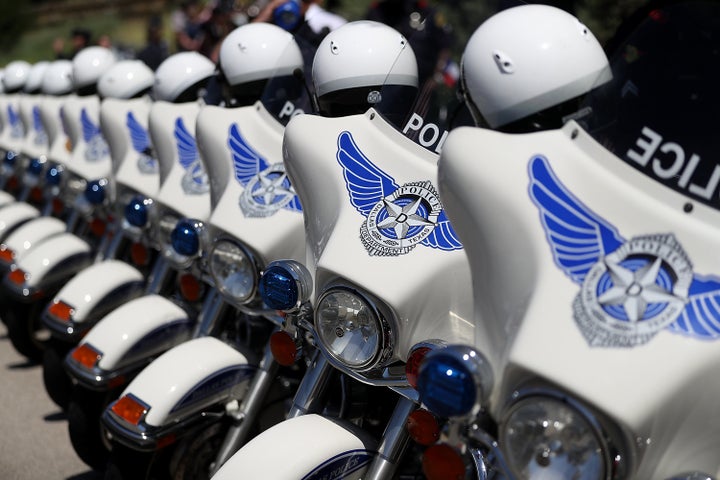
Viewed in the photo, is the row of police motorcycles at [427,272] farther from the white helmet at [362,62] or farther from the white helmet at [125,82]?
the white helmet at [125,82]

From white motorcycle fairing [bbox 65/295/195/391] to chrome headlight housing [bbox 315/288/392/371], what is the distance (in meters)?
1.34

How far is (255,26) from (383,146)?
4.71 ft

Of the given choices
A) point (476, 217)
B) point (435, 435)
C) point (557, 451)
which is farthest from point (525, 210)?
point (435, 435)

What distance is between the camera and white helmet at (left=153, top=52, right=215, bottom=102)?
4.73 metres

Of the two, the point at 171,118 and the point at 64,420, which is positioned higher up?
the point at 171,118

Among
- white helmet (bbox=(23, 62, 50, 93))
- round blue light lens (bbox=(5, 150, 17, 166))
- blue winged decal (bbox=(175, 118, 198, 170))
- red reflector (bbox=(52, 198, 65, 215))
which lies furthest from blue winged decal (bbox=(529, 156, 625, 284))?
white helmet (bbox=(23, 62, 50, 93))

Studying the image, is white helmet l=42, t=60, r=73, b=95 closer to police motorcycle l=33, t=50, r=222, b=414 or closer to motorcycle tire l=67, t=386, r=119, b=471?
police motorcycle l=33, t=50, r=222, b=414

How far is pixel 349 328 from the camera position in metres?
2.64

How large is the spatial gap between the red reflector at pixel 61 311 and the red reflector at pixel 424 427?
7.28 ft

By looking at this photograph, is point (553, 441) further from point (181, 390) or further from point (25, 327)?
point (25, 327)

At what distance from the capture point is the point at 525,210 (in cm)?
210

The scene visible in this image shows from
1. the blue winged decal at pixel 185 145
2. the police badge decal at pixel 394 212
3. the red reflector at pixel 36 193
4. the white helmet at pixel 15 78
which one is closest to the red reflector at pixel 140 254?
the blue winged decal at pixel 185 145

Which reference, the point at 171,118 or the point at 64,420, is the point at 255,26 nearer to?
the point at 171,118

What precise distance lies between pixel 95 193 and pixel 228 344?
5.77 feet
